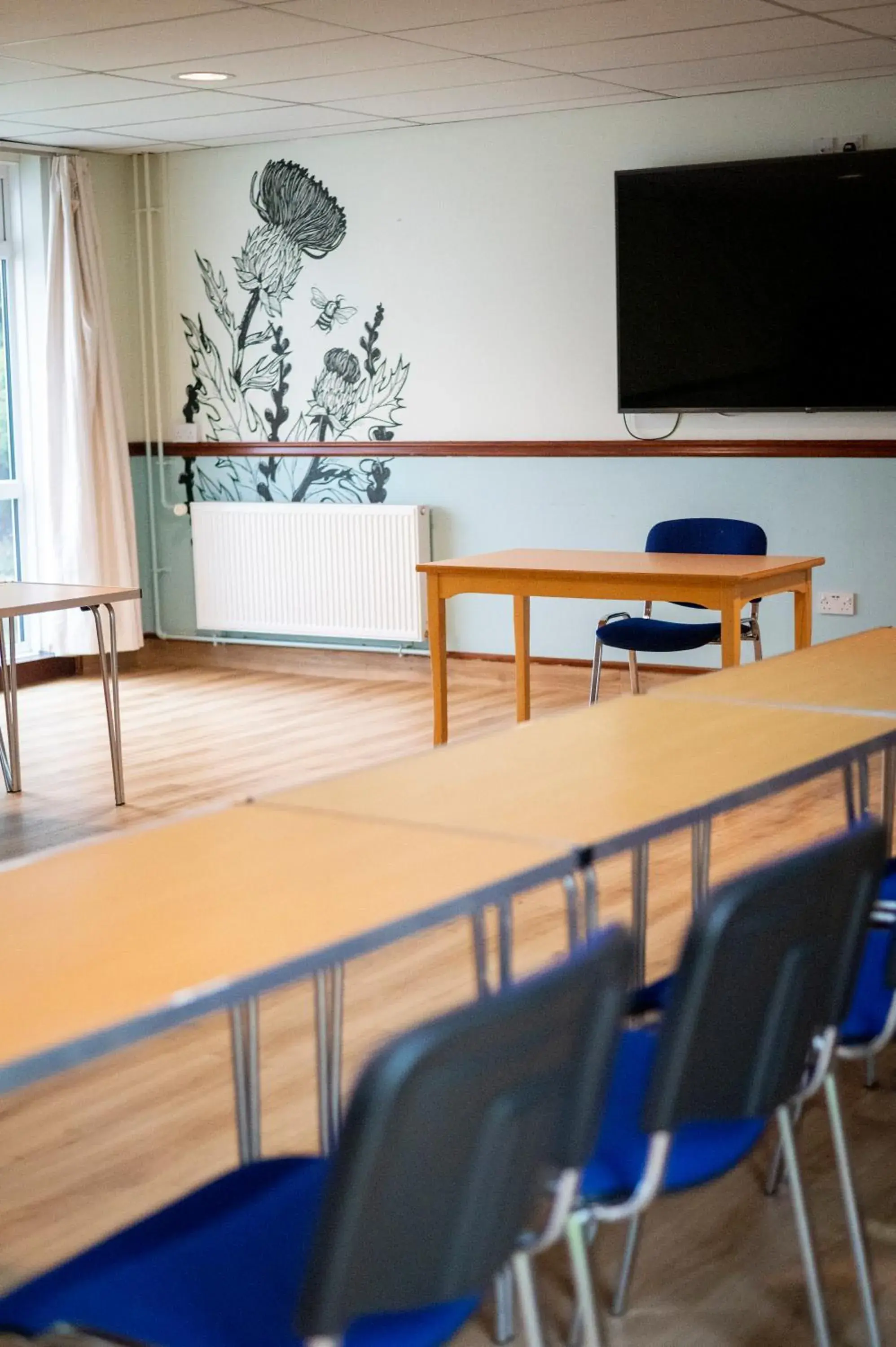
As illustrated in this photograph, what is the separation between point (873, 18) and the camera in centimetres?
508

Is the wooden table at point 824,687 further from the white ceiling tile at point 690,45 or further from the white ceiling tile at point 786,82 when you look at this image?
the white ceiling tile at point 786,82

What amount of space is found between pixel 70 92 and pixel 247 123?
1071 mm

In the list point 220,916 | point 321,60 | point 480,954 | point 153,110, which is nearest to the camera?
point 220,916

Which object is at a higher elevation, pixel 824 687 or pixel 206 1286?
pixel 824 687

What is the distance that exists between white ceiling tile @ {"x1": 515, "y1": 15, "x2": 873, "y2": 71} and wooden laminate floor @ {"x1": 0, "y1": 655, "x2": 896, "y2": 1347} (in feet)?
8.02

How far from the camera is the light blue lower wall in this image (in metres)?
6.38

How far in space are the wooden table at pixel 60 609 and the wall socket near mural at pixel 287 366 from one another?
2.49m

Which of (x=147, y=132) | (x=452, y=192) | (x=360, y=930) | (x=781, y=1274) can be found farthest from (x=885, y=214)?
(x=360, y=930)

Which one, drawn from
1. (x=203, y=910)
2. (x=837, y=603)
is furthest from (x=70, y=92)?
(x=203, y=910)

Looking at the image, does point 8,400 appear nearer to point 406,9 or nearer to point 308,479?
point 308,479

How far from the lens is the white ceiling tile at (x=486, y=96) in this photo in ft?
20.1

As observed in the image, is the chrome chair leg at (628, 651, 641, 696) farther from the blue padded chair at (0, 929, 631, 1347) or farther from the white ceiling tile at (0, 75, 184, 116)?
the blue padded chair at (0, 929, 631, 1347)

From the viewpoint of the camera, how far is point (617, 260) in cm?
666

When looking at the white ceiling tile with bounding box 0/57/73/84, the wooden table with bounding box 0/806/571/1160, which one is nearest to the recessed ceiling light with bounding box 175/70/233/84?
the white ceiling tile with bounding box 0/57/73/84
